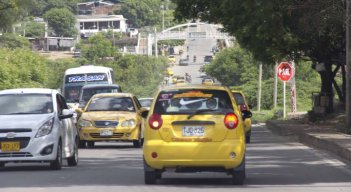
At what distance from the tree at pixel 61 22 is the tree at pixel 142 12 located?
52.7 ft

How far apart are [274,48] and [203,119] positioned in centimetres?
1813

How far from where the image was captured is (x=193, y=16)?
3891cm

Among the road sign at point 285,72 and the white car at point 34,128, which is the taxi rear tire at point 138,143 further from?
the road sign at point 285,72

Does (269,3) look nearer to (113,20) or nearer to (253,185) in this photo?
(253,185)

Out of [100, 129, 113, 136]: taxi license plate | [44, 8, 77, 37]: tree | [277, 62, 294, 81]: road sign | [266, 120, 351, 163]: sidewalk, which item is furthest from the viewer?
[44, 8, 77, 37]: tree

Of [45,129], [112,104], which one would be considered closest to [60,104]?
[45,129]

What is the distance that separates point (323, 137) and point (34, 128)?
11.0 metres

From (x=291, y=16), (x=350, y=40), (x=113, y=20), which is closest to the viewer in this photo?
(x=350, y=40)

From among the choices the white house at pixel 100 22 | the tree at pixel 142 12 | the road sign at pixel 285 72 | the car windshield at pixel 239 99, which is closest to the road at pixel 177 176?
the car windshield at pixel 239 99

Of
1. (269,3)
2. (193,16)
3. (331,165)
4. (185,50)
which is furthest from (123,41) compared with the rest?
(331,165)

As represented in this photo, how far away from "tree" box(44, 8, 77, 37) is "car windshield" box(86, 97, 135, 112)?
124 meters

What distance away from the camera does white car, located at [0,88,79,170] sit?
18.5 meters

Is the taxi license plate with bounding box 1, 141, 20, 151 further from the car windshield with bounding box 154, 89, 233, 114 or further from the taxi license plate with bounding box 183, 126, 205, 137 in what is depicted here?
the taxi license plate with bounding box 183, 126, 205, 137

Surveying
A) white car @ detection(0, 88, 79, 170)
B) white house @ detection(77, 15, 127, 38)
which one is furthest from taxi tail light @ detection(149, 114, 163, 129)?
white house @ detection(77, 15, 127, 38)
